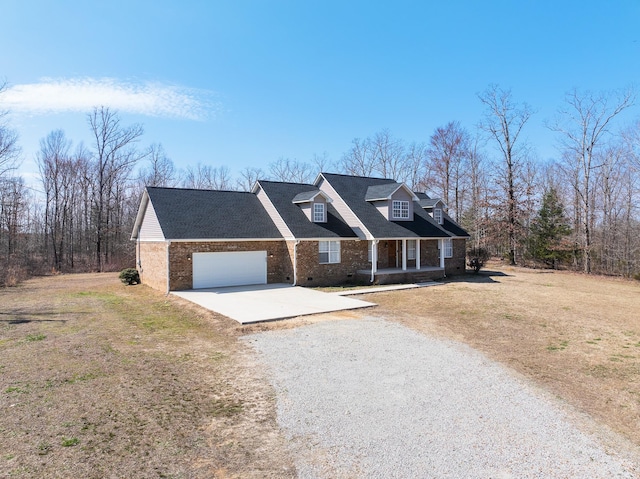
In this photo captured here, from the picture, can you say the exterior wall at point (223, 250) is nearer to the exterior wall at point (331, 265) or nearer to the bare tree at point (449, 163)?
the exterior wall at point (331, 265)

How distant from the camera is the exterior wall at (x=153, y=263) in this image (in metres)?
17.8

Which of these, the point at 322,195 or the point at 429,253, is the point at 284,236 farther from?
the point at 429,253

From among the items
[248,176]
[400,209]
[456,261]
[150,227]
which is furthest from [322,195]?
[248,176]

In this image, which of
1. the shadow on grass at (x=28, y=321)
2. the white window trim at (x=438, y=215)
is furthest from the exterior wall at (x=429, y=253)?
the shadow on grass at (x=28, y=321)

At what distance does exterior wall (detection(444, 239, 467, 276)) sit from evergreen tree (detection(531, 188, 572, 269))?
8426mm

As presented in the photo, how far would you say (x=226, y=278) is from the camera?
18.6m

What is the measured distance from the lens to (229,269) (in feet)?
61.2

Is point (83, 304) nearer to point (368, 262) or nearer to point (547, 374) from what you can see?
point (368, 262)

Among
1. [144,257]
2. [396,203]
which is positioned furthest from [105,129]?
[396,203]

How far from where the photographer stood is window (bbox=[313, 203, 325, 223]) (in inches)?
820

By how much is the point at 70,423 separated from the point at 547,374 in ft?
26.0

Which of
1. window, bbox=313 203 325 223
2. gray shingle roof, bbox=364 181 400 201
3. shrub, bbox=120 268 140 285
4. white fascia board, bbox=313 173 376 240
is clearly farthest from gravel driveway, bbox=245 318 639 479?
shrub, bbox=120 268 140 285

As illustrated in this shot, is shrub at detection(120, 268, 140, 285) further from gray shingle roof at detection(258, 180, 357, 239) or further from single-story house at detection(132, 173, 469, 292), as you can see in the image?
gray shingle roof at detection(258, 180, 357, 239)

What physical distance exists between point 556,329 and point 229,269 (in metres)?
13.3
